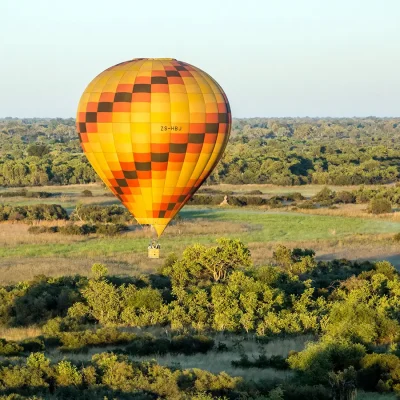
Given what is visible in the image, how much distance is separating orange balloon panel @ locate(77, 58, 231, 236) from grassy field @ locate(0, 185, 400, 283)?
8.21 m

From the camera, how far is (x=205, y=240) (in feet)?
122

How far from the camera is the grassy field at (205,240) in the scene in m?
30.6

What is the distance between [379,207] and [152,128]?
1204 inches

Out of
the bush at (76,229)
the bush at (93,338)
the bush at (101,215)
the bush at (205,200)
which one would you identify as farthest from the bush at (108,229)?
the bush at (93,338)

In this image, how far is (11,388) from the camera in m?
13.4

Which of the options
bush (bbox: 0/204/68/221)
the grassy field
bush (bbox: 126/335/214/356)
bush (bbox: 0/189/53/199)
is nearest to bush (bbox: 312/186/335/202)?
the grassy field

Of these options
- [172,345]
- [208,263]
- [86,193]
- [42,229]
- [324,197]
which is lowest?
[172,345]

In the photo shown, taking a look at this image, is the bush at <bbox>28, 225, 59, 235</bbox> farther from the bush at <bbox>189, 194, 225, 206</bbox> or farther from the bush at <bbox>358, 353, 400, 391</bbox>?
the bush at <bbox>358, 353, 400, 391</bbox>

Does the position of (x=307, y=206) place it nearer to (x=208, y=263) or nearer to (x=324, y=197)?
(x=324, y=197)

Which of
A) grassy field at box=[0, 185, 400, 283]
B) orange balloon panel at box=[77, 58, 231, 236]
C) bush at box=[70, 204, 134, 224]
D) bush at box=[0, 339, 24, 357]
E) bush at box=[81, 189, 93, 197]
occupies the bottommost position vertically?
grassy field at box=[0, 185, 400, 283]

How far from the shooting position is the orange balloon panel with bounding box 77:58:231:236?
2023cm

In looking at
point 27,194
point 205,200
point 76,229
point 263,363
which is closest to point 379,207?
point 205,200

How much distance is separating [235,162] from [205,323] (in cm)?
5970

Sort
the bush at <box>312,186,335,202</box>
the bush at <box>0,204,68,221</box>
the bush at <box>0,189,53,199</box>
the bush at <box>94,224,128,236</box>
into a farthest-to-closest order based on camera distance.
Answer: the bush at <box>0,189,53,199</box>
the bush at <box>312,186,335,202</box>
the bush at <box>0,204,68,221</box>
the bush at <box>94,224,128,236</box>
